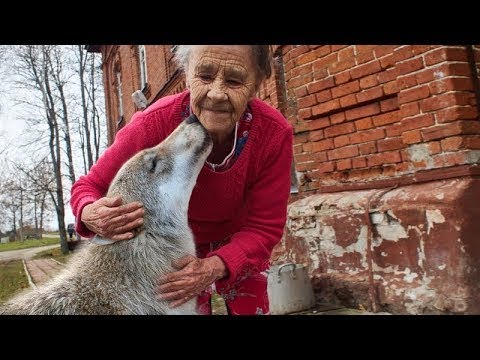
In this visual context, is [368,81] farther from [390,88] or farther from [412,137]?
[412,137]

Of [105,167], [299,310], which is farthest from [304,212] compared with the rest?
[105,167]

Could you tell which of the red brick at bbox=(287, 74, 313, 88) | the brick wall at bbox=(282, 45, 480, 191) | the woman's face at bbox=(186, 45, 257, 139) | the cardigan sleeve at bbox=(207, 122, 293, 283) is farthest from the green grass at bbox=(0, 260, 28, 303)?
the red brick at bbox=(287, 74, 313, 88)

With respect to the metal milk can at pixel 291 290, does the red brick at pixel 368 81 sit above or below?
above

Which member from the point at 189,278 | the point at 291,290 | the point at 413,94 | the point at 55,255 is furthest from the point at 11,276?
the point at 413,94

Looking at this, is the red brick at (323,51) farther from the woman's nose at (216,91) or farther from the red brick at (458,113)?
the woman's nose at (216,91)

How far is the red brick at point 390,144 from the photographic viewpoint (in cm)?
266

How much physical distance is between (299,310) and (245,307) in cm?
84

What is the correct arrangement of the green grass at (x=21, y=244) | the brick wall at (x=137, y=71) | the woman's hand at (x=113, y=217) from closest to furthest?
1. the woman's hand at (x=113, y=217)
2. the green grass at (x=21, y=244)
3. the brick wall at (x=137, y=71)

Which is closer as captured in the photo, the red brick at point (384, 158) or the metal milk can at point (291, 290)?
the red brick at point (384, 158)

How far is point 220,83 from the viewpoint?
1667 millimetres

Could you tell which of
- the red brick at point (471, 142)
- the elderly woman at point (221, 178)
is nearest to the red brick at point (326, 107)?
the red brick at point (471, 142)

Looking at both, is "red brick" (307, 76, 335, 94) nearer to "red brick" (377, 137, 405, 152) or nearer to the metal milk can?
"red brick" (377, 137, 405, 152)

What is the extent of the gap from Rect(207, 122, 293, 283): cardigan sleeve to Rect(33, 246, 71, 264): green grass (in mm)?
650

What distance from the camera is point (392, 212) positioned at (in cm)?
252
